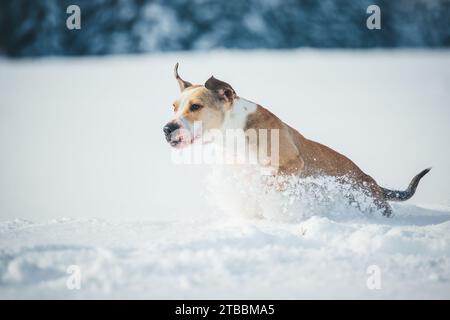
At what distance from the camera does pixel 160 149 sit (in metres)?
7.89

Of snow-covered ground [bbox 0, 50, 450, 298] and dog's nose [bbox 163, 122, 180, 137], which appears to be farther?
dog's nose [bbox 163, 122, 180, 137]

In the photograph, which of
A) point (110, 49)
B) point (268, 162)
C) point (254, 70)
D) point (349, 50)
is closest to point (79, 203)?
point (268, 162)

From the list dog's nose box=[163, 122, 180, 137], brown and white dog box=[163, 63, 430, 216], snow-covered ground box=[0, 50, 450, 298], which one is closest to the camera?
snow-covered ground box=[0, 50, 450, 298]

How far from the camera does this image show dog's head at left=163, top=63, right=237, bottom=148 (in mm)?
3854

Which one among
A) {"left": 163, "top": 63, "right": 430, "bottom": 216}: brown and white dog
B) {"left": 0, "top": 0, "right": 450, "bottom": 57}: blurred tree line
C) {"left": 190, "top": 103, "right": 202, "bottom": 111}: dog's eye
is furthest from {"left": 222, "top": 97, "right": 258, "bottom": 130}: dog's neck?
{"left": 0, "top": 0, "right": 450, "bottom": 57}: blurred tree line

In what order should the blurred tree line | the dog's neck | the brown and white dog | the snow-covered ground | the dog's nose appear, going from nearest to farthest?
1. the snow-covered ground
2. the dog's nose
3. the brown and white dog
4. the dog's neck
5. the blurred tree line

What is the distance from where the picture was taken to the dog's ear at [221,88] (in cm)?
411

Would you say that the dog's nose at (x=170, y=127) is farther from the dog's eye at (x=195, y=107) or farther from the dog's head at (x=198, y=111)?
the dog's eye at (x=195, y=107)

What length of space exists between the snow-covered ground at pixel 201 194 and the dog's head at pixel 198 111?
1.45 feet

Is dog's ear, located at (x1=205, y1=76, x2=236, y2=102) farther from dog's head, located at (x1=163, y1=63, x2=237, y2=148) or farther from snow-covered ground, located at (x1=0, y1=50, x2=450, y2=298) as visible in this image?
snow-covered ground, located at (x1=0, y1=50, x2=450, y2=298)

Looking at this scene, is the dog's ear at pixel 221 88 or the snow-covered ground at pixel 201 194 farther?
the dog's ear at pixel 221 88

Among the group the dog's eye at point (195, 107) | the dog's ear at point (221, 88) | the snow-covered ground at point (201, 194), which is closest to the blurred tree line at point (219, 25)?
the snow-covered ground at point (201, 194)

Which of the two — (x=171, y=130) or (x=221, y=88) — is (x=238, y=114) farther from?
(x=171, y=130)

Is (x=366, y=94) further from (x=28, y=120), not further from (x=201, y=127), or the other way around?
(x=201, y=127)
